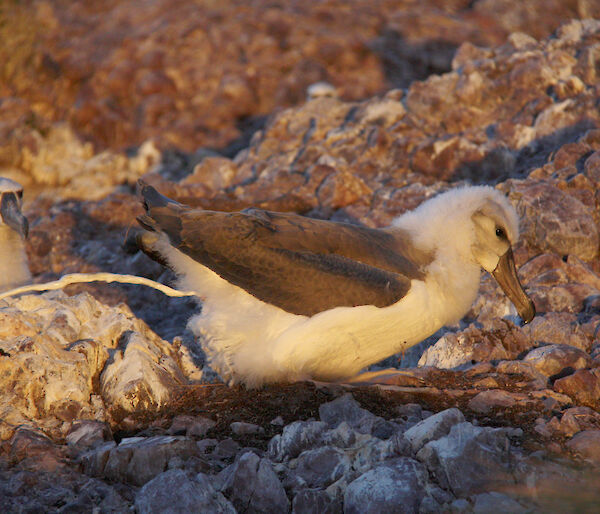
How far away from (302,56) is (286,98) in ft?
4.85

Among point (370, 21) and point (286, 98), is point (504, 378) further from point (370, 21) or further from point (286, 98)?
point (370, 21)

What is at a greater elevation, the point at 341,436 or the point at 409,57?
the point at 341,436

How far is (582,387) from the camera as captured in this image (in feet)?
14.0

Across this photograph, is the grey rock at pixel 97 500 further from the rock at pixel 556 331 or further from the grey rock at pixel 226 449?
the rock at pixel 556 331

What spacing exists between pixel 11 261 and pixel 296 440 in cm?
356

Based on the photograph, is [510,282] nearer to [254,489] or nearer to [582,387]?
[582,387]

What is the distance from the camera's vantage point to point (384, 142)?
8.33m

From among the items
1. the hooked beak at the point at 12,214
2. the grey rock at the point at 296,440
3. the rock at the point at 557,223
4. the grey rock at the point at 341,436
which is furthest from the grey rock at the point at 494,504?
the hooked beak at the point at 12,214

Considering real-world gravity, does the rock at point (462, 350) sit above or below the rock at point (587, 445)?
below

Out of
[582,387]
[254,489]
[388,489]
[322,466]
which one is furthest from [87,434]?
[582,387]

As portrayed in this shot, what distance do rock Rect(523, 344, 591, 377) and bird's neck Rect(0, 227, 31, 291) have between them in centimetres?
414

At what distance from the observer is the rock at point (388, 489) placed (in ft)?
10.2

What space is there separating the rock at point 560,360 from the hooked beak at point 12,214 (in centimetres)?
435

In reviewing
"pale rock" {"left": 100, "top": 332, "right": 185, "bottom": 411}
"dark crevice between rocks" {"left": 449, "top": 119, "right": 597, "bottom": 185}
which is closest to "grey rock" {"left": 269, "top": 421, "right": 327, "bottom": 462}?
"pale rock" {"left": 100, "top": 332, "right": 185, "bottom": 411}
